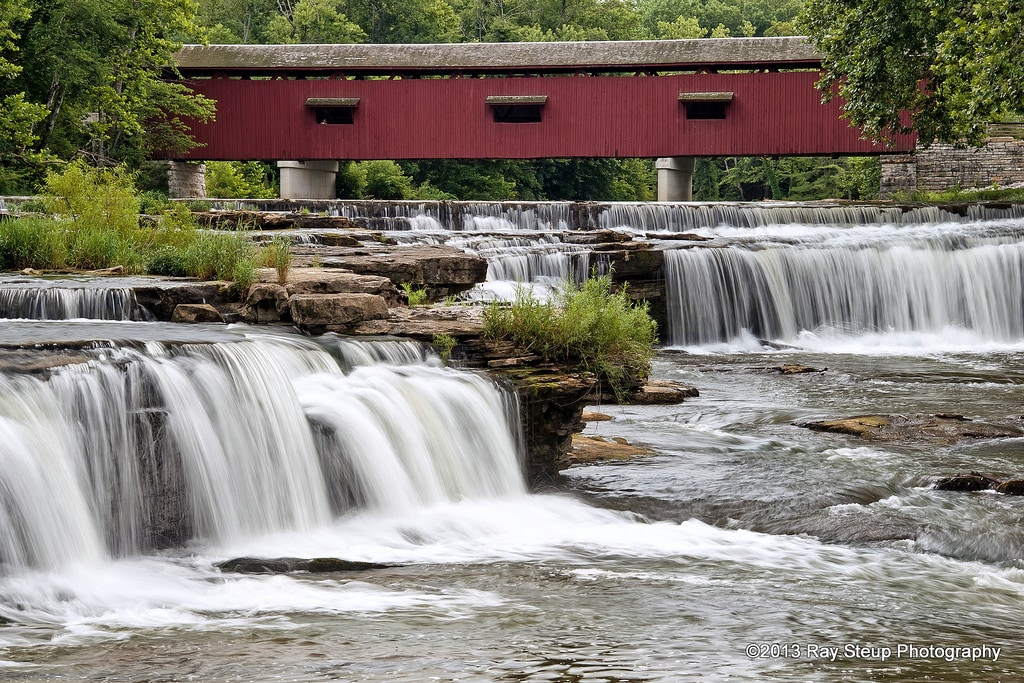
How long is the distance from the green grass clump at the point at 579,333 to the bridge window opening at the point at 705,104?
23.4 metres

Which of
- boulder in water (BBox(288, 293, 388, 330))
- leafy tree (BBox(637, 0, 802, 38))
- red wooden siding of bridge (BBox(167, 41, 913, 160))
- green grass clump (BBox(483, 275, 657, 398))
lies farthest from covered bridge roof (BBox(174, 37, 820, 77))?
leafy tree (BBox(637, 0, 802, 38))

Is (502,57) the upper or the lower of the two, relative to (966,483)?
upper

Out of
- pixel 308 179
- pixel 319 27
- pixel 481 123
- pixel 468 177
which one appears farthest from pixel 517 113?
pixel 319 27

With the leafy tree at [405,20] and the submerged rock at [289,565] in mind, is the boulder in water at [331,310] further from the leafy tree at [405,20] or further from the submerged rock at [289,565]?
the leafy tree at [405,20]

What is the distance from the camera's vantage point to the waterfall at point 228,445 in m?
6.23

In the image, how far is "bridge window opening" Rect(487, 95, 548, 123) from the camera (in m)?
32.6

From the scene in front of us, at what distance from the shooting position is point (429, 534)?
724cm

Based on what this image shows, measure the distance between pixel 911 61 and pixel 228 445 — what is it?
767 inches

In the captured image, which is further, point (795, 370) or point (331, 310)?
point (795, 370)

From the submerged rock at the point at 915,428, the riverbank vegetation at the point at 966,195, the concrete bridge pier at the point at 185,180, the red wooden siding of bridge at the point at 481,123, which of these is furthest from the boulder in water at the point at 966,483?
the concrete bridge pier at the point at 185,180

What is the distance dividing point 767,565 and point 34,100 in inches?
1015

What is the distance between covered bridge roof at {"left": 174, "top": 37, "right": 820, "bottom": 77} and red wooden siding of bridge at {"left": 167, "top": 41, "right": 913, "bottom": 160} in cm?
43

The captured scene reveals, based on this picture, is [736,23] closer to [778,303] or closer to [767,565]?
[778,303]

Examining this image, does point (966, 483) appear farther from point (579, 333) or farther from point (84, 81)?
point (84, 81)
